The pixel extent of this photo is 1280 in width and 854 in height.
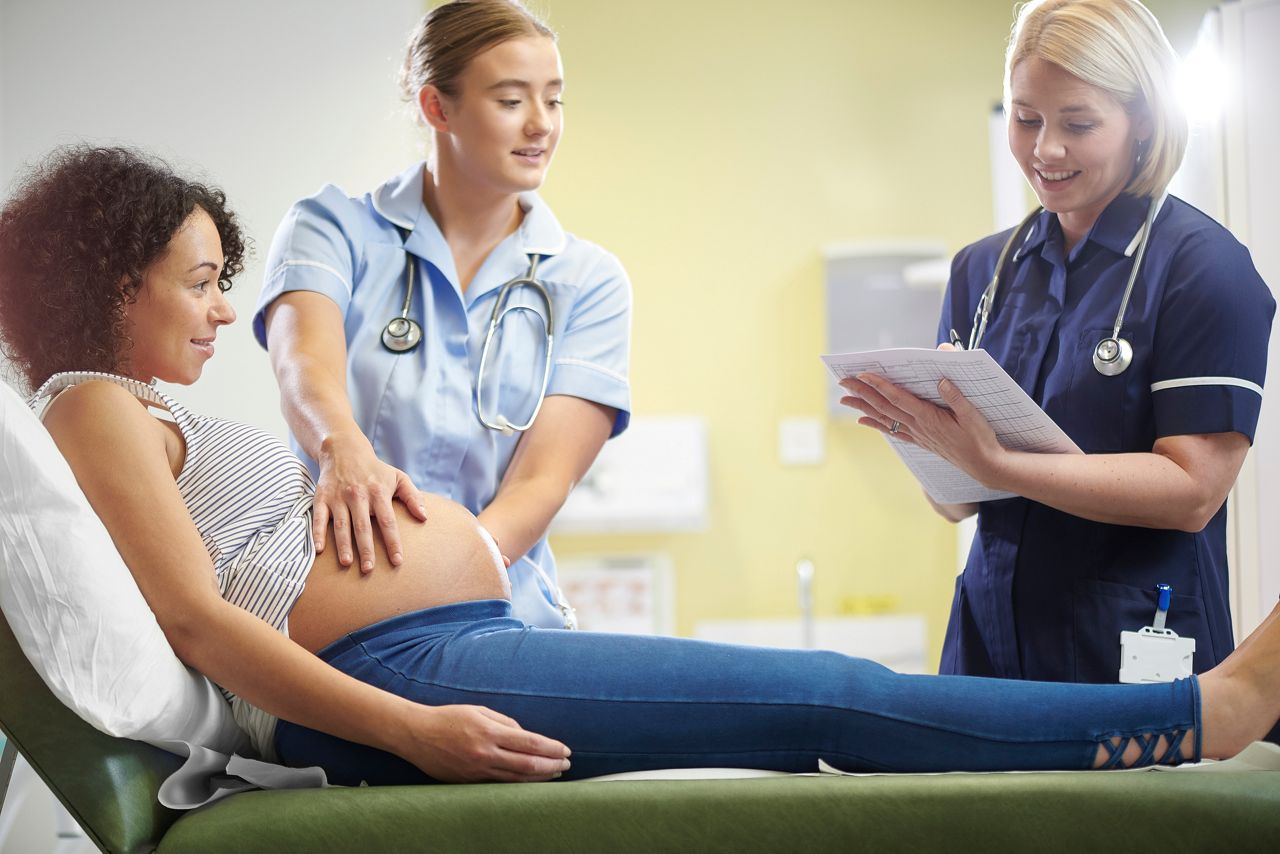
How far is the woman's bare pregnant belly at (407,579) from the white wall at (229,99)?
79.0 inches

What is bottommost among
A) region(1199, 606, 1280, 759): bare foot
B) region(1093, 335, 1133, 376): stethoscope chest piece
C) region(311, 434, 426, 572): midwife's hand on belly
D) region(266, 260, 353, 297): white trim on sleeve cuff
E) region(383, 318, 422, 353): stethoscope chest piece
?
region(1199, 606, 1280, 759): bare foot

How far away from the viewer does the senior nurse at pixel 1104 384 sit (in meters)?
1.31

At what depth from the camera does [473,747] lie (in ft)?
3.43

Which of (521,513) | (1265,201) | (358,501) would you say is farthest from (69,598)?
(1265,201)

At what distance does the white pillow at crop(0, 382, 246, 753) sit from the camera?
96 centimetres

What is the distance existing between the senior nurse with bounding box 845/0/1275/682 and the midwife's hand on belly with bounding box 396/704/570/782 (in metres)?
0.61

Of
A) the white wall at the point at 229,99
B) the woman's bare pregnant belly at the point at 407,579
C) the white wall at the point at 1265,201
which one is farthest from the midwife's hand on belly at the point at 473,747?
the white wall at the point at 229,99

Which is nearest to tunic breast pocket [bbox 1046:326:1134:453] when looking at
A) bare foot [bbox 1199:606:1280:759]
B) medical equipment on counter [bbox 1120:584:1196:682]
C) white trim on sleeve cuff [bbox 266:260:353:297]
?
medical equipment on counter [bbox 1120:584:1196:682]

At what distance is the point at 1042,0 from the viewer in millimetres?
1500

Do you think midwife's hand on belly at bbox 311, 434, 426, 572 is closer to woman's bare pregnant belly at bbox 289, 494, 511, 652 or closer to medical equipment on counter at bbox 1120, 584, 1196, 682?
woman's bare pregnant belly at bbox 289, 494, 511, 652

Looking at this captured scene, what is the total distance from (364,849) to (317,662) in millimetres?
181

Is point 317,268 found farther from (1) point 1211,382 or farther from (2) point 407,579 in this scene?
(1) point 1211,382

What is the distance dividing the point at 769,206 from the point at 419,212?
237 centimetres

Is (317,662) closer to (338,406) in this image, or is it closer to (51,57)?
(338,406)
